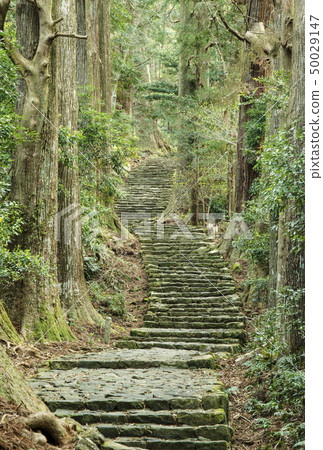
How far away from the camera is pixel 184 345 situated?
31.5 feet

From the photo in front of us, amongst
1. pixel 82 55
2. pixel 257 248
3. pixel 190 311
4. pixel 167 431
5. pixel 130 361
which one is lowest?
pixel 190 311

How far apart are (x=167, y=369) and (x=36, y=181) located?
11.8 ft

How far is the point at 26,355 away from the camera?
7000mm

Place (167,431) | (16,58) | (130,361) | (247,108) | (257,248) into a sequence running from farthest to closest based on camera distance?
(247,108)
(257,248)
(16,58)
(130,361)
(167,431)

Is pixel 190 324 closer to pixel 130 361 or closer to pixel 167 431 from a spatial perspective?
pixel 130 361

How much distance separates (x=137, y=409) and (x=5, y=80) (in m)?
4.89

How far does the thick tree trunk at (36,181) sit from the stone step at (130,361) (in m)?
0.96

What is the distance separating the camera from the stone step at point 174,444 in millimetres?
4547

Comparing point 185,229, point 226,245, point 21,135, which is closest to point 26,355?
point 21,135

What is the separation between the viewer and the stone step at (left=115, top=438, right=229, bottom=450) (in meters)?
4.55

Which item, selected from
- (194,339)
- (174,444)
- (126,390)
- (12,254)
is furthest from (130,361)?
(194,339)

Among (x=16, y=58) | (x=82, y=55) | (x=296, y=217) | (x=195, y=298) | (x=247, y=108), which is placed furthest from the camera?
(x=82, y=55)

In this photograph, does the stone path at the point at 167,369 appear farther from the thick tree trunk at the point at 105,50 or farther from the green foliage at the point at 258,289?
the thick tree trunk at the point at 105,50
